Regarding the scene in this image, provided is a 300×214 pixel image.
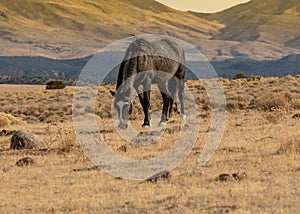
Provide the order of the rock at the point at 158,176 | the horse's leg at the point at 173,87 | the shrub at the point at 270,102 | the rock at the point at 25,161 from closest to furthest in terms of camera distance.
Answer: the rock at the point at 158,176 < the rock at the point at 25,161 < the horse's leg at the point at 173,87 < the shrub at the point at 270,102

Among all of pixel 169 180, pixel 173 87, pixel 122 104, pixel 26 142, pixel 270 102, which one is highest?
pixel 173 87

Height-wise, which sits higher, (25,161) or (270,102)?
(270,102)

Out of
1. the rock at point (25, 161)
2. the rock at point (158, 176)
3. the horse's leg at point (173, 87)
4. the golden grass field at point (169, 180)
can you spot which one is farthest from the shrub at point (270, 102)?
the rock at point (158, 176)

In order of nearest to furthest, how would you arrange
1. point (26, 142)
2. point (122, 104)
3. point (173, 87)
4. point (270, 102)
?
point (26, 142) → point (122, 104) → point (173, 87) → point (270, 102)

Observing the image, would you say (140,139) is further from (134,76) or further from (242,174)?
(242,174)

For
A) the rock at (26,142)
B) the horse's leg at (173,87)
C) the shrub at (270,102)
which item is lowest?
the rock at (26,142)

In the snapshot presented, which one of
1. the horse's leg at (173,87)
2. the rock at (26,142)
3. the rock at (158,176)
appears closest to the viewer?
the rock at (158,176)

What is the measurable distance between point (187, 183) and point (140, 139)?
567 centimetres

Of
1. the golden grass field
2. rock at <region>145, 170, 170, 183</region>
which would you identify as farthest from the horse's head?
rock at <region>145, 170, 170, 183</region>

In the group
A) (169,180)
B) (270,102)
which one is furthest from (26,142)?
(270,102)

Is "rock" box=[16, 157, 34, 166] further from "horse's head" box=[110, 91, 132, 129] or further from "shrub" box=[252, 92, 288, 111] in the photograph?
"shrub" box=[252, 92, 288, 111]

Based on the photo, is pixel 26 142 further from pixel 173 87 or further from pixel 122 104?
pixel 173 87

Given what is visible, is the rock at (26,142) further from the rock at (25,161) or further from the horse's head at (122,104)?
the rock at (25,161)

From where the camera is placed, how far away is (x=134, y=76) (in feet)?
63.4
